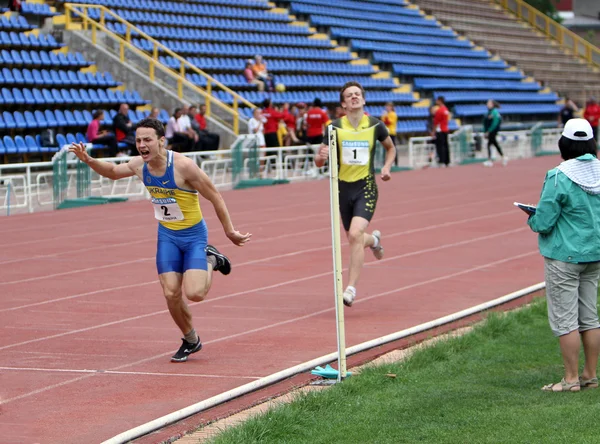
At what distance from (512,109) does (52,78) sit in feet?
76.2

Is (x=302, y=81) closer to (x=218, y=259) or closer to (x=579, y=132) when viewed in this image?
(x=218, y=259)

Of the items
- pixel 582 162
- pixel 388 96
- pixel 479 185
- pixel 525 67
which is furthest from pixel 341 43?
pixel 582 162

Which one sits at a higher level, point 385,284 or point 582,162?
point 582,162

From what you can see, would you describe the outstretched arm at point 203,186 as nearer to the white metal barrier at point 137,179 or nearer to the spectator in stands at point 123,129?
the white metal barrier at point 137,179

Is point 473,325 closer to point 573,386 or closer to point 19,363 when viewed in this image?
point 573,386

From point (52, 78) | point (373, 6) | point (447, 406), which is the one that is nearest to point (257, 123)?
point (52, 78)

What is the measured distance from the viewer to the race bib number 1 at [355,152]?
1064 centimetres

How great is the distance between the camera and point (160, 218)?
8.30 m

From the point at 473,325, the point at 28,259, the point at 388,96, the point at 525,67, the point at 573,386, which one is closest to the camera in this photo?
the point at 573,386

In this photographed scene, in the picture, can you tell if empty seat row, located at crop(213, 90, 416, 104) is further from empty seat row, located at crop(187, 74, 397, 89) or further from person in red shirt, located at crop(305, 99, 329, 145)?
person in red shirt, located at crop(305, 99, 329, 145)

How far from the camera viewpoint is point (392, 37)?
4494 cm

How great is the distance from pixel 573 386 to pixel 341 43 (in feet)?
117

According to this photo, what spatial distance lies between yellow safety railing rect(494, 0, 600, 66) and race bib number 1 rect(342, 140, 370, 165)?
45951mm

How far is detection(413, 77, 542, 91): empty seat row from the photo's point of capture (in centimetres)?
4250
